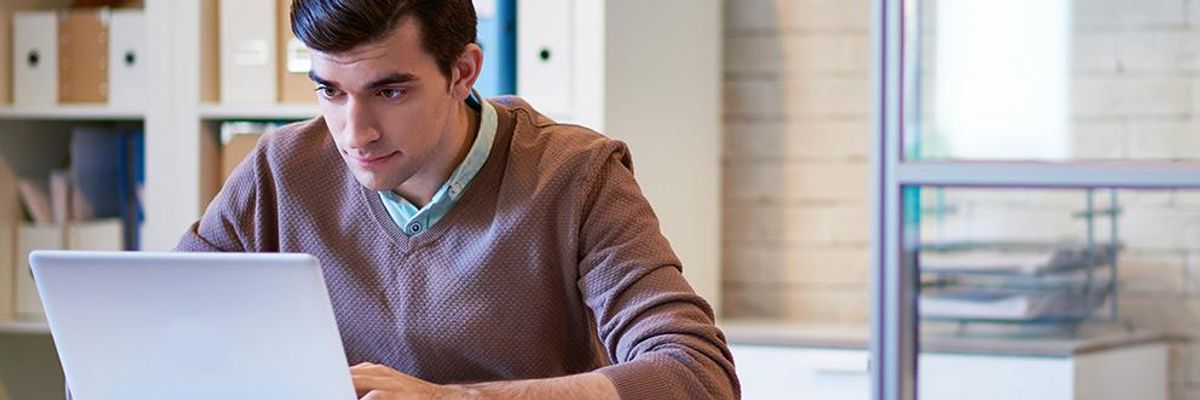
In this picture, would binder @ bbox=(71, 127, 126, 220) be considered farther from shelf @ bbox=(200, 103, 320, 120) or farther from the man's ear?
the man's ear

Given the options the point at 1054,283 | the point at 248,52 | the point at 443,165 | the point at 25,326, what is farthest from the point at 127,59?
the point at 1054,283

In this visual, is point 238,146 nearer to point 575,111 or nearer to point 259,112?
point 259,112

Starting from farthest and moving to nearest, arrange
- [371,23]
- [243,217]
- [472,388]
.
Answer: [243,217] < [371,23] < [472,388]

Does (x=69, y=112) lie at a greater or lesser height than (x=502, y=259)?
greater

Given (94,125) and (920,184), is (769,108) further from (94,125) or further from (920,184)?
(94,125)

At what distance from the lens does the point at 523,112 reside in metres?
1.88

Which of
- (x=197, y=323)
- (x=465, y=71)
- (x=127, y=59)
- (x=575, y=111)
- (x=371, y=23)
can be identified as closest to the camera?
(x=197, y=323)

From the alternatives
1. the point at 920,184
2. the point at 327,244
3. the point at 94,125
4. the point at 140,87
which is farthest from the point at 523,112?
the point at 94,125

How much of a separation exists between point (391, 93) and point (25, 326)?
5.70 ft

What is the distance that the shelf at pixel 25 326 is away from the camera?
10.2 feet

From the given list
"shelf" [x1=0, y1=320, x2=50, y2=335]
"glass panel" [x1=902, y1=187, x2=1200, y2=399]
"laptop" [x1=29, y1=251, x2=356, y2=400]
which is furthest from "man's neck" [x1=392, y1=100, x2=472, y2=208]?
"shelf" [x1=0, y1=320, x2=50, y2=335]

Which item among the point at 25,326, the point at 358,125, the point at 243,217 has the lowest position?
the point at 25,326

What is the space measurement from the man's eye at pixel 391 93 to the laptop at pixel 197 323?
1.15ft

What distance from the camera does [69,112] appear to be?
312 cm
